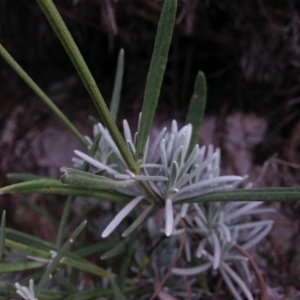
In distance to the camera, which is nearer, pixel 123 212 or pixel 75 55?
pixel 75 55

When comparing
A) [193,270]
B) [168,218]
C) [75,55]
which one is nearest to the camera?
[75,55]

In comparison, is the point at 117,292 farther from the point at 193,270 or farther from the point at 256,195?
the point at 256,195

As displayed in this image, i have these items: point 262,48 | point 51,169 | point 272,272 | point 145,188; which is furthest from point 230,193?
point 51,169

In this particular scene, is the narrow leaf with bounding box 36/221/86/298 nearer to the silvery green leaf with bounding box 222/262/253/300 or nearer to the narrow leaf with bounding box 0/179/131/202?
the narrow leaf with bounding box 0/179/131/202

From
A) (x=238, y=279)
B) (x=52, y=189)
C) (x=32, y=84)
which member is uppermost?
(x=32, y=84)

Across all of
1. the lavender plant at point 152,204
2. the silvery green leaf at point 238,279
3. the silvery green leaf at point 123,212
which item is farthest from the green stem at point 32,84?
the silvery green leaf at point 238,279

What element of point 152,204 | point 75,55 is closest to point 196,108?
point 152,204

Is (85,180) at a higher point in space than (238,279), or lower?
higher

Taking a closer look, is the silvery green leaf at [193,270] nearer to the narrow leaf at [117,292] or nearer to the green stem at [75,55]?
the narrow leaf at [117,292]
